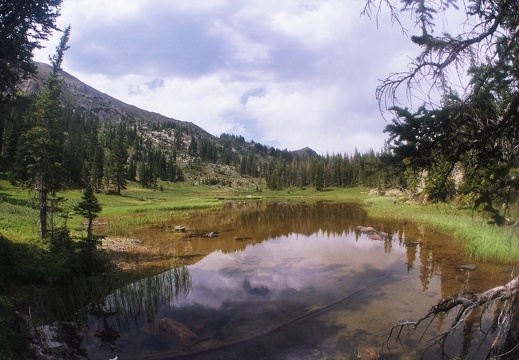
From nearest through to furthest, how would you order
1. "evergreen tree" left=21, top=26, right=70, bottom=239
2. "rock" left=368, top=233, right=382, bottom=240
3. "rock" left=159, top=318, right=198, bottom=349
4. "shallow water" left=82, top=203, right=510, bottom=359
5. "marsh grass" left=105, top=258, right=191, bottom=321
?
"shallow water" left=82, top=203, right=510, bottom=359, "rock" left=159, top=318, right=198, bottom=349, "marsh grass" left=105, top=258, right=191, bottom=321, "evergreen tree" left=21, top=26, right=70, bottom=239, "rock" left=368, top=233, right=382, bottom=240

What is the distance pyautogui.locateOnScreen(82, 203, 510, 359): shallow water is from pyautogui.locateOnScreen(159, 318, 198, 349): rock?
0.13 m

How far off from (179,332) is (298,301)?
18.5ft

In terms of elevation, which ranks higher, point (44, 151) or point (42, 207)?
point (44, 151)

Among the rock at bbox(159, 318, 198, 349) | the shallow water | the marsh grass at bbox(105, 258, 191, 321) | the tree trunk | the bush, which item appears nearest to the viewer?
the bush

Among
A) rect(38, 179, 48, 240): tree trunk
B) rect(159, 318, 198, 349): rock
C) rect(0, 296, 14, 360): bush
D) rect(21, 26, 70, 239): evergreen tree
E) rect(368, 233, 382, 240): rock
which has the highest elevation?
rect(21, 26, 70, 239): evergreen tree

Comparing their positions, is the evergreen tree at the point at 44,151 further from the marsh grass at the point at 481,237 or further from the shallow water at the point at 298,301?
the marsh grass at the point at 481,237

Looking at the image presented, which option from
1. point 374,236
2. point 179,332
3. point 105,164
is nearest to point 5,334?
point 179,332

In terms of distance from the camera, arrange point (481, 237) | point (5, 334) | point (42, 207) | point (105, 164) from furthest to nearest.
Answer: point (105, 164)
point (481, 237)
point (42, 207)
point (5, 334)

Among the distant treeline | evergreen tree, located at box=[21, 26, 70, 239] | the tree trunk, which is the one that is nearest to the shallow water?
the distant treeline

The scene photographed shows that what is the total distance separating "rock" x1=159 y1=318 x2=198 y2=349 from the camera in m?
10.8

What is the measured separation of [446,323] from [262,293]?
7.71 m

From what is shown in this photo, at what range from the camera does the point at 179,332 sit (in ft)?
36.6

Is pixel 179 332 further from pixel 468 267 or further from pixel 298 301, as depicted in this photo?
pixel 468 267

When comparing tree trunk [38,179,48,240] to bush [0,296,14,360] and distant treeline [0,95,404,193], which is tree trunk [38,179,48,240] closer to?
distant treeline [0,95,404,193]
